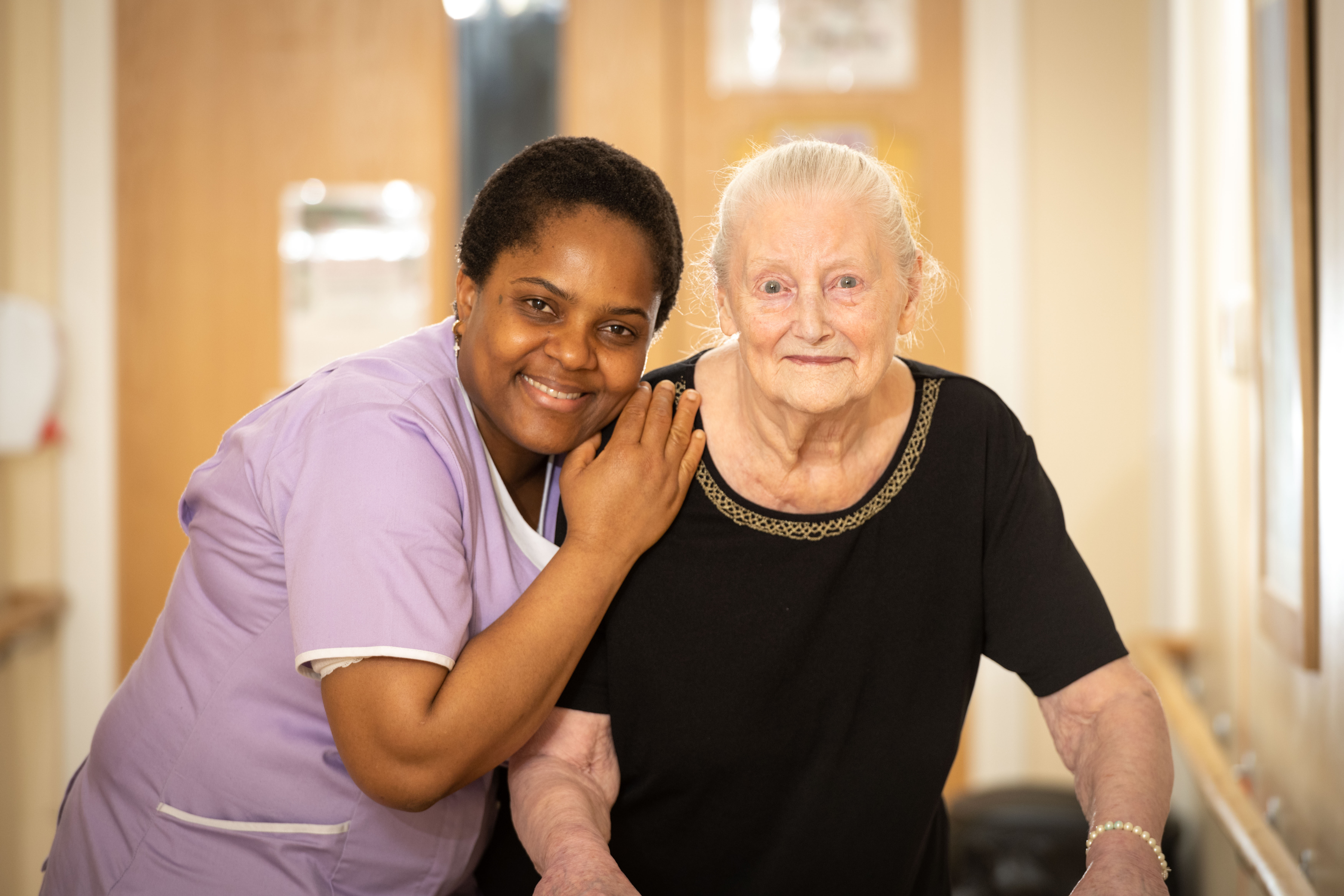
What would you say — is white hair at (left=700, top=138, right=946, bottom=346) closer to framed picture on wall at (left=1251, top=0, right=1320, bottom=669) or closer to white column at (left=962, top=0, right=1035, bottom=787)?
framed picture on wall at (left=1251, top=0, right=1320, bottom=669)

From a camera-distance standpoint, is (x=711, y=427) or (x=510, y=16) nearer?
(x=711, y=427)

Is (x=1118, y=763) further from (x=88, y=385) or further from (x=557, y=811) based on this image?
(x=88, y=385)

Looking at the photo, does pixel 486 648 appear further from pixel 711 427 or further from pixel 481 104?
pixel 481 104

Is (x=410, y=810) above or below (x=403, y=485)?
below

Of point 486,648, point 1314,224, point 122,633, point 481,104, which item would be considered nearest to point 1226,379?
point 1314,224

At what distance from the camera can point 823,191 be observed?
1249 mm

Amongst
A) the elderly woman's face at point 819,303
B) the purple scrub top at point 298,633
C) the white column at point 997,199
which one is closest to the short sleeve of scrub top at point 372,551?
the purple scrub top at point 298,633

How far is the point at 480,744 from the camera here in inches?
41.7

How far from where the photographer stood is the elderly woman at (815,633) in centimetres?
128

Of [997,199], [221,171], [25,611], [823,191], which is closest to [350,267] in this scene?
[221,171]

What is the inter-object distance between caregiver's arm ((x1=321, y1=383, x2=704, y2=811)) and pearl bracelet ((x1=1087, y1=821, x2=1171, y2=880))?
0.54 meters

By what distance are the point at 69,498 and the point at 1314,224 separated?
2958mm

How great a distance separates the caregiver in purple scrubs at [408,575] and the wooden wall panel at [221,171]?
6.10 ft

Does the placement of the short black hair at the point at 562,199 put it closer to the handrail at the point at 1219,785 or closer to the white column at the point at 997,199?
the handrail at the point at 1219,785
